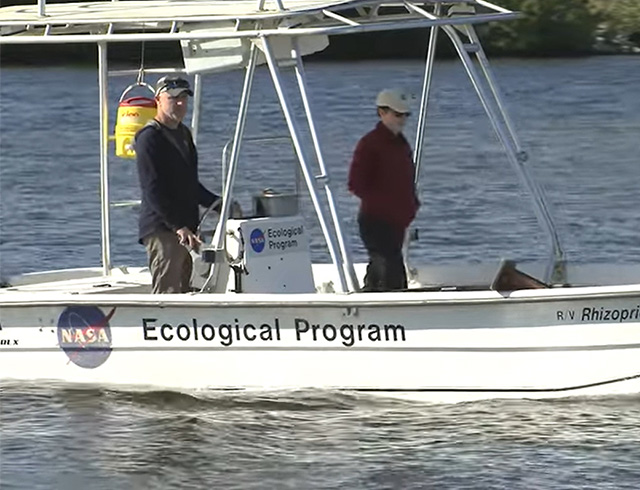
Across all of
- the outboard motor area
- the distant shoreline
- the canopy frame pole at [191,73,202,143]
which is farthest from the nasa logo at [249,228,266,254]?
the distant shoreline

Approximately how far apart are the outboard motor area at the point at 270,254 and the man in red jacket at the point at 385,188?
0.36 metres

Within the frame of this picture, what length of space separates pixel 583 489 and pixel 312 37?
315 centimetres

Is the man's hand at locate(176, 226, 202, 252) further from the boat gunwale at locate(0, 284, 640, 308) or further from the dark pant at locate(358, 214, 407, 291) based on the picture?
the dark pant at locate(358, 214, 407, 291)

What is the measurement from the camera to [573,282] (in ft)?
37.0

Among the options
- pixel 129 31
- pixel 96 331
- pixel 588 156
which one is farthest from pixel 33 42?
pixel 588 156

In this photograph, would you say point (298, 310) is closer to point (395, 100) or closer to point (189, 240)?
point (189, 240)

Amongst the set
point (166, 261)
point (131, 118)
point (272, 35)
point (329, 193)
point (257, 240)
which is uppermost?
point (272, 35)

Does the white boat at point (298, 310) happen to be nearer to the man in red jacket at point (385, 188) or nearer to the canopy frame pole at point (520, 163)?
the canopy frame pole at point (520, 163)

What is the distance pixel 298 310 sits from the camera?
10156mm

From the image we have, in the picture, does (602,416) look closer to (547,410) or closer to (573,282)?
(547,410)

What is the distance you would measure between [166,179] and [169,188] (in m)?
0.05

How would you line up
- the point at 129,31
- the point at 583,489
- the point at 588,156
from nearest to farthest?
the point at 583,489 → the point at 129,31 → the point at 588,156

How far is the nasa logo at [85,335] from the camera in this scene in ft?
34.6

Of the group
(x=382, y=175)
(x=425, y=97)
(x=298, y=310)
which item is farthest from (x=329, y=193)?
(x=425, y=97)
